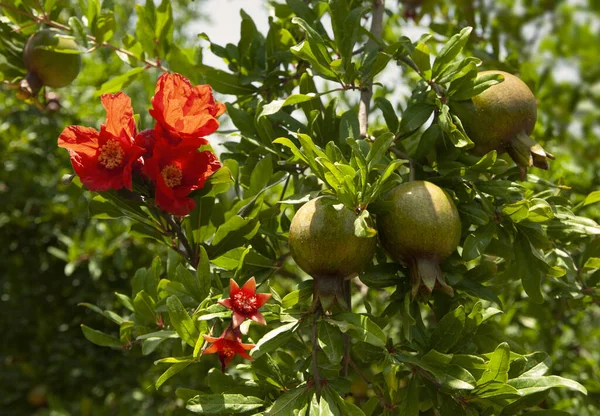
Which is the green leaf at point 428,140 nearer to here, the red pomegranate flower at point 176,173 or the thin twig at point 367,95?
the thin twig at point 367,95

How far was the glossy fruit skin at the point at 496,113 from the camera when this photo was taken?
3.59 ft

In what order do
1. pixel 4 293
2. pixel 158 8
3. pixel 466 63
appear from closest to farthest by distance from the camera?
pixel 466 63 → pixel 158 8 → pixel 4 293

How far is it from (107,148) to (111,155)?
0.02 meters

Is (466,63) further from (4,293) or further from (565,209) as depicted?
(4,293)

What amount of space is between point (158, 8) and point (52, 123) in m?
1.24

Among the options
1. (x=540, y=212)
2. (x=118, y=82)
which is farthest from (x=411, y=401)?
(x=118, y=82)

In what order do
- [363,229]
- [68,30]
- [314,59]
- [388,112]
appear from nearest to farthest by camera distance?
1. [363,229]
2. [314,59]
3. [388,112]
4. [68,30]

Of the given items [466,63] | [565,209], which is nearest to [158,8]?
[466,63]

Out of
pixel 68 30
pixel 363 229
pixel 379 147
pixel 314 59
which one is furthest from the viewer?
pixel 68 30

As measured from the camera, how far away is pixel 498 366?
0.90 metres

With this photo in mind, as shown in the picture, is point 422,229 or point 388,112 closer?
point 422,229

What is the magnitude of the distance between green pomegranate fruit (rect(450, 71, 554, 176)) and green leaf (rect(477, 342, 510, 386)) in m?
0.38

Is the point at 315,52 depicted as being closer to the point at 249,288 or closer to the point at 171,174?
the point at 171,174

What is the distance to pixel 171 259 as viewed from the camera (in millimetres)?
1272
